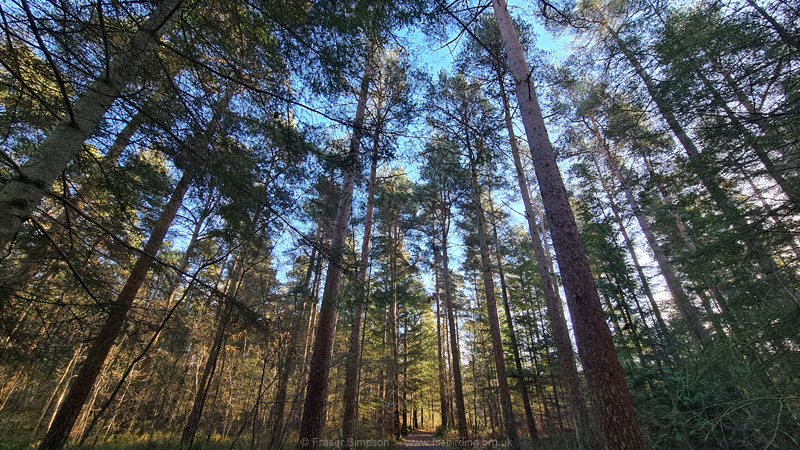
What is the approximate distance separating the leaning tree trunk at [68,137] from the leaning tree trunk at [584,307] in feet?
13.1

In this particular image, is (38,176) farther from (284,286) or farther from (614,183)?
(614,183)

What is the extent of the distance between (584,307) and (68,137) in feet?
16.2

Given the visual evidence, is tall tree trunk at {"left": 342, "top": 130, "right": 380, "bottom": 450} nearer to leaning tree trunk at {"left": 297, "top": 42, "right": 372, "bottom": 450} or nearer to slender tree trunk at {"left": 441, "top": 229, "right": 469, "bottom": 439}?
leaning tree trunk at {"left": 297, "top": 42, "right": 372, "bottom": 450}

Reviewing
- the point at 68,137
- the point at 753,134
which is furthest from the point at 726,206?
the point at 68,137

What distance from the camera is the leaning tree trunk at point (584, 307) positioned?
7.65ft

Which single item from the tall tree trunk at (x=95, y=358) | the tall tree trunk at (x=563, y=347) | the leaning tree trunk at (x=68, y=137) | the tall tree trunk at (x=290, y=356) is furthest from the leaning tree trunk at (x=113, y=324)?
the tall tree trunk at (x=563, y=347)

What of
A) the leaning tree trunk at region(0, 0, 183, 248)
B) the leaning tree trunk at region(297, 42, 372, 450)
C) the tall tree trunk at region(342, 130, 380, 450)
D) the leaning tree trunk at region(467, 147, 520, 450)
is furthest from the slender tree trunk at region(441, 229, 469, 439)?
the leaning tree trunk at region(0, 0, 183, 248)

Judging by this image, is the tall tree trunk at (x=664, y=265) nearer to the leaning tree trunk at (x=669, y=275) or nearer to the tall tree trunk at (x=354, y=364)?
the leaning tree trunk at (x=669, y=275)

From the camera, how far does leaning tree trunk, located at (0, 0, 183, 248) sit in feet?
6.08

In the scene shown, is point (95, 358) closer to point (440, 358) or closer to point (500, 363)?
point (500, 363)

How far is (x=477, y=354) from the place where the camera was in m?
20.3

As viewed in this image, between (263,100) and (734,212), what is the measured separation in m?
7.04

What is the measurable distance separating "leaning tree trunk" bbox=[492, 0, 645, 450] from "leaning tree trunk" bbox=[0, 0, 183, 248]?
4.00m

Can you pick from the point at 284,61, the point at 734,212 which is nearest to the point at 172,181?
the point at 284,61
